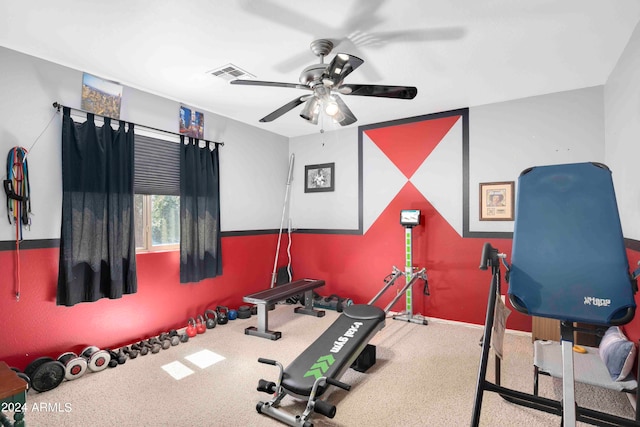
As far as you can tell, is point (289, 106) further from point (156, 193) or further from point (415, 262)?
point (415, 262)

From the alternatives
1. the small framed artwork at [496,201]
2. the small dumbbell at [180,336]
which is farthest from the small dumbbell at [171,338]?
the small framed artwork at [496,201]

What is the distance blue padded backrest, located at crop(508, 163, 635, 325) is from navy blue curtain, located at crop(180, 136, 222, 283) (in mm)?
3254

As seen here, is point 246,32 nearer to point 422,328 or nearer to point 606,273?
point 606,273

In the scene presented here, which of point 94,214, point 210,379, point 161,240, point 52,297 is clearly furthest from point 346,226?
point 52,297

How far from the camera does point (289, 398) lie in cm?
232

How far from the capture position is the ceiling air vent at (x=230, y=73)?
288cm

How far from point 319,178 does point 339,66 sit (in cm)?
299

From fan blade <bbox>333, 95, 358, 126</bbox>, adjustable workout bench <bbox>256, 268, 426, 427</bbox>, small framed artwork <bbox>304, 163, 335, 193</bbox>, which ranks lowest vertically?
adjustable workout bench <bbox>256, 268, 426, 427</bbox>

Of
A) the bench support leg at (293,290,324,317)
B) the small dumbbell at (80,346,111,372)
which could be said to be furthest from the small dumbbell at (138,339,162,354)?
the bench support leg at (293,290,324,317)

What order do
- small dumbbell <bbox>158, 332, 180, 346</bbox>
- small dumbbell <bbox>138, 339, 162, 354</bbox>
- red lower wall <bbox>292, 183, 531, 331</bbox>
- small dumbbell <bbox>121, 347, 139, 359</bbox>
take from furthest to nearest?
red lower wall <bbox>292, 183, 531, 331</bbox> < small dumbbell <bbox>158, 332, 180, 346</bbox> < small dumbbell <bbox>138, 339, 162, 354</bbox> < small dumbbell <bbox>121, 347, 139, 359</bbox>

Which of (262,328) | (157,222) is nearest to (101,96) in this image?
(157,222)

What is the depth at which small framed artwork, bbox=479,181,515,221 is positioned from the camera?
12.0ft

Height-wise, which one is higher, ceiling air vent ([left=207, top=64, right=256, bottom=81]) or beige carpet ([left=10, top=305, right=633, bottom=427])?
ceiling air vent ([left=207, top=64, right=256, bottom=81])

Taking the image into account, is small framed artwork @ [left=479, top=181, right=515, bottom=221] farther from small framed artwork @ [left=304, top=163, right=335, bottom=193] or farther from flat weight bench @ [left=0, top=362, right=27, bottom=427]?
flat weight bench @ [left=0, top=362, right=27, bottom=427]
